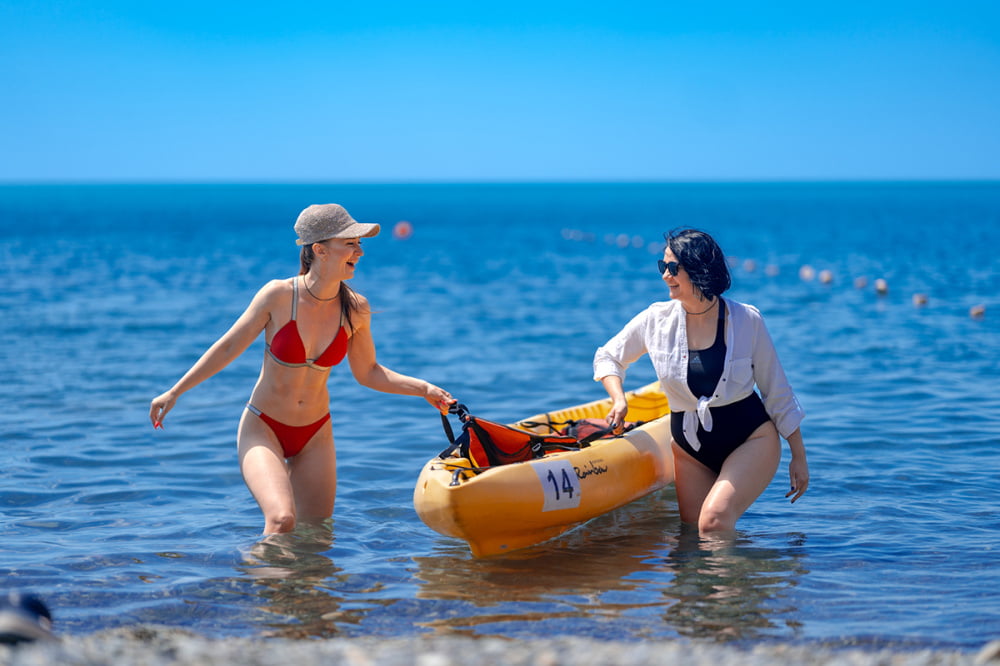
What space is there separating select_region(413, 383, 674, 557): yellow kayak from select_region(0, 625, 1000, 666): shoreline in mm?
1053

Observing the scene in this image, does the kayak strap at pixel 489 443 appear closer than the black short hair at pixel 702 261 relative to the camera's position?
No

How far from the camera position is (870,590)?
17.5 feet

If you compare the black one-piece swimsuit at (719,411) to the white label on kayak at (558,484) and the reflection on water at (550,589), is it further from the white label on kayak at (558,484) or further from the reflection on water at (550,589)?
the white label on kayak at (558,484)

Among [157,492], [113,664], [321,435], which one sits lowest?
[157,492]

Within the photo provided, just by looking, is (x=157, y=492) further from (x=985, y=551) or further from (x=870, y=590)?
(x=985, y=551)

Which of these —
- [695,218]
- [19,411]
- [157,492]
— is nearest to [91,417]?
[19,411]

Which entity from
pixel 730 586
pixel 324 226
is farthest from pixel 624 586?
pixel 324 226

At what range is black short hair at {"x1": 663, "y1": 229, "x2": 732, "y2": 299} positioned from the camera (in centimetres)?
528

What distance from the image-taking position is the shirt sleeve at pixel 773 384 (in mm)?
5398

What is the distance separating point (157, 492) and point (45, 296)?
56.4 ft

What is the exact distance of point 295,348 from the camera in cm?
548

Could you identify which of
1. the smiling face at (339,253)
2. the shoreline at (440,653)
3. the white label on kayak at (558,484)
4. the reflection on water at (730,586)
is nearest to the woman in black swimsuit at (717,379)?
the reflection on water at (730,586)

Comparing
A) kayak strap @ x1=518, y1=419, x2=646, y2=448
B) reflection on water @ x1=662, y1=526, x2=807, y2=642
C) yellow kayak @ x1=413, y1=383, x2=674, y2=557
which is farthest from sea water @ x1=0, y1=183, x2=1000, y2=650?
kayak strap @ x1=518, y1=419, x2=646, y2=448

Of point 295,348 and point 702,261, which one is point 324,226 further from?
point 702,261
